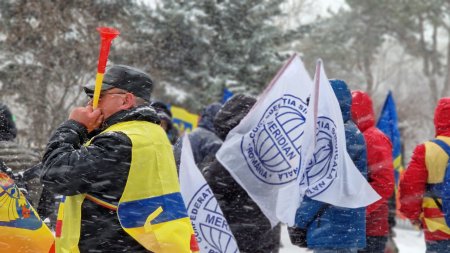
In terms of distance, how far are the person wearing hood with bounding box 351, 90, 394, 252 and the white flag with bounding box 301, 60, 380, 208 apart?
56 cm

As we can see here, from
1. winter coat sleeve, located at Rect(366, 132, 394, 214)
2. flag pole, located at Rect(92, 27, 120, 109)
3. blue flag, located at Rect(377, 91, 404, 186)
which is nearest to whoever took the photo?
flag pole, located at Rect(92, 27, 120, 109)

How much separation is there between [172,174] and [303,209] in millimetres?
1652

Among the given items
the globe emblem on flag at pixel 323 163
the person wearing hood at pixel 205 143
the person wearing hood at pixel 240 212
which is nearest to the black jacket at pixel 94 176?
the globe emblem on flag at pixel 323 163

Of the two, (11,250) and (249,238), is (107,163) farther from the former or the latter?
(249,238)

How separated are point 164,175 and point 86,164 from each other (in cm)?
34

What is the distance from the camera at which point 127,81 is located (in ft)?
9.75

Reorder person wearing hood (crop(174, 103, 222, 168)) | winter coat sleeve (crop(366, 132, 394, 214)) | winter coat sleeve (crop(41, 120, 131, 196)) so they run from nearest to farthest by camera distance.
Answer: winter coat sleeve (crop(41, 120, 131, 196)) < winter coat sleeve (crop(366, 132, 394, 214)) < person wearing hood (crop(174, 103, 222, 168))

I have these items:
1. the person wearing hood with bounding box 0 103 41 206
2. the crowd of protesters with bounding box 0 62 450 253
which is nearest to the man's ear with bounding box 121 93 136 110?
the crowd of protesters with bounding box 0 62 450 253

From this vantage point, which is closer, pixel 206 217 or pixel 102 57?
pixel 102 57

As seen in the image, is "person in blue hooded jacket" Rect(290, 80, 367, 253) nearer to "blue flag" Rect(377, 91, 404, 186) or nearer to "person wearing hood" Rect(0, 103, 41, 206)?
"person wearing hood" Rect(0, 103, 41, 206)

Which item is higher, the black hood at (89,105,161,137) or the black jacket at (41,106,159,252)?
the black hood at (89,105,161,137)

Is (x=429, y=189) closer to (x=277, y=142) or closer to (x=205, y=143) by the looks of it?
(x=277, y=142)

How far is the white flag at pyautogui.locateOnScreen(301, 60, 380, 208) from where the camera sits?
425 cm

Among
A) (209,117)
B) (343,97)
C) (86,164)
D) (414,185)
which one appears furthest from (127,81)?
(209,117)
